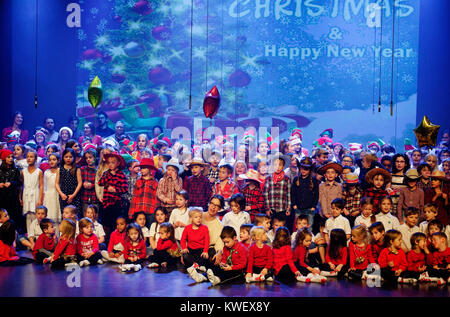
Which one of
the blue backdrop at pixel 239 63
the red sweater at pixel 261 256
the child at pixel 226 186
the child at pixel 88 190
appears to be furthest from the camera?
the blue backdrop at pixel 239 63

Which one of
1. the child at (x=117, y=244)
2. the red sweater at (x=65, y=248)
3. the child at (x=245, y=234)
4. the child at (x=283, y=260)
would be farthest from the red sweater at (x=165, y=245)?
the child at (x=283, y=260)

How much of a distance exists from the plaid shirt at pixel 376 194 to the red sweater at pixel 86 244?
10.6ft

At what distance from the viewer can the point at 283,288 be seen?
15.4ft

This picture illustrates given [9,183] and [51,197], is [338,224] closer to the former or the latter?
[51,197]

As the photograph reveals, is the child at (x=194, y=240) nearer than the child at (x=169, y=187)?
Yes

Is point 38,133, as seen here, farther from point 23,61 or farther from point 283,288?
point 283,288

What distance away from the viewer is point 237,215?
5.75 meters

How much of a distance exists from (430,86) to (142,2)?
6.88 meters

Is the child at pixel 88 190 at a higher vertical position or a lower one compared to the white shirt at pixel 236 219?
higher

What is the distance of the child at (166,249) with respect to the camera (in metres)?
5.46

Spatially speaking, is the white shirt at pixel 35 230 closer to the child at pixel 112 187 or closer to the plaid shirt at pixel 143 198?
the child at pixel 112 187

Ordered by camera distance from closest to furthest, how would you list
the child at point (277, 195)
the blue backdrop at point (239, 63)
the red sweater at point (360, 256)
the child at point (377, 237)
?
the red sweater at point (360, 256), the child at point (377, 237), the child at point (277, 195), the blue backdrop at point (239, 63)

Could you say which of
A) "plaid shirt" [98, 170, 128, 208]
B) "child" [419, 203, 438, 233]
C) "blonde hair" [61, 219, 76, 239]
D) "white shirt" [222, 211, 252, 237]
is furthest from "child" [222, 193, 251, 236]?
"child" [419, 203, 438, 233]

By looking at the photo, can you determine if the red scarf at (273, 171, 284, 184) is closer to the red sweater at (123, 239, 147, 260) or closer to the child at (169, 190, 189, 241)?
the child at (169, 190, 189, 241)
